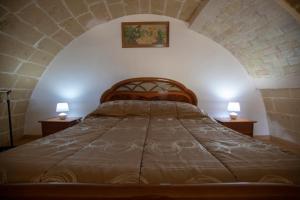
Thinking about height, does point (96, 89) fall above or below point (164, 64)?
below

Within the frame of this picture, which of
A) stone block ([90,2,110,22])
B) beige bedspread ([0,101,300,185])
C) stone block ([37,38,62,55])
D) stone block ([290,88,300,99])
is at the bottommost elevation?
beige bedspread ([0,101,300,185])

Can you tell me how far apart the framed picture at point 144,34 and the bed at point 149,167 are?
70.4 inches

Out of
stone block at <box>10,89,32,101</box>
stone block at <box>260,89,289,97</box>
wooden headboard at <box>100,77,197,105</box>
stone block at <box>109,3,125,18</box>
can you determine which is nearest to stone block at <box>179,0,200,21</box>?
stone block at <box>109,3,125,18</box>

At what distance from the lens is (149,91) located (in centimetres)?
317

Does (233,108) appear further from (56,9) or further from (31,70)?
(31,70)

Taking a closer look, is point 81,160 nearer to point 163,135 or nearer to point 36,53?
point 163,135

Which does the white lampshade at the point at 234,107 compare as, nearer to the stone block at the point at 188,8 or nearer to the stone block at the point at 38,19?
the stone block at the point at 188,8

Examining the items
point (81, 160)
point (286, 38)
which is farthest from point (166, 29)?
point (81, 160)

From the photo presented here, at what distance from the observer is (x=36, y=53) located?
2.74 metres

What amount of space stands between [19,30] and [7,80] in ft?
2.52

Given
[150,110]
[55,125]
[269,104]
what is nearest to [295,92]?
[269,104]

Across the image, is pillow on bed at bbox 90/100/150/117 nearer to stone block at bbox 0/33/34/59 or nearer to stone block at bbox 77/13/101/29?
stone block at bbox 0/33/34/59

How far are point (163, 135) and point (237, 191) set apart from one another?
3.23 feet

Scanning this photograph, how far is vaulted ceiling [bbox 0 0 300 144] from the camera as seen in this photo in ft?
6.68
